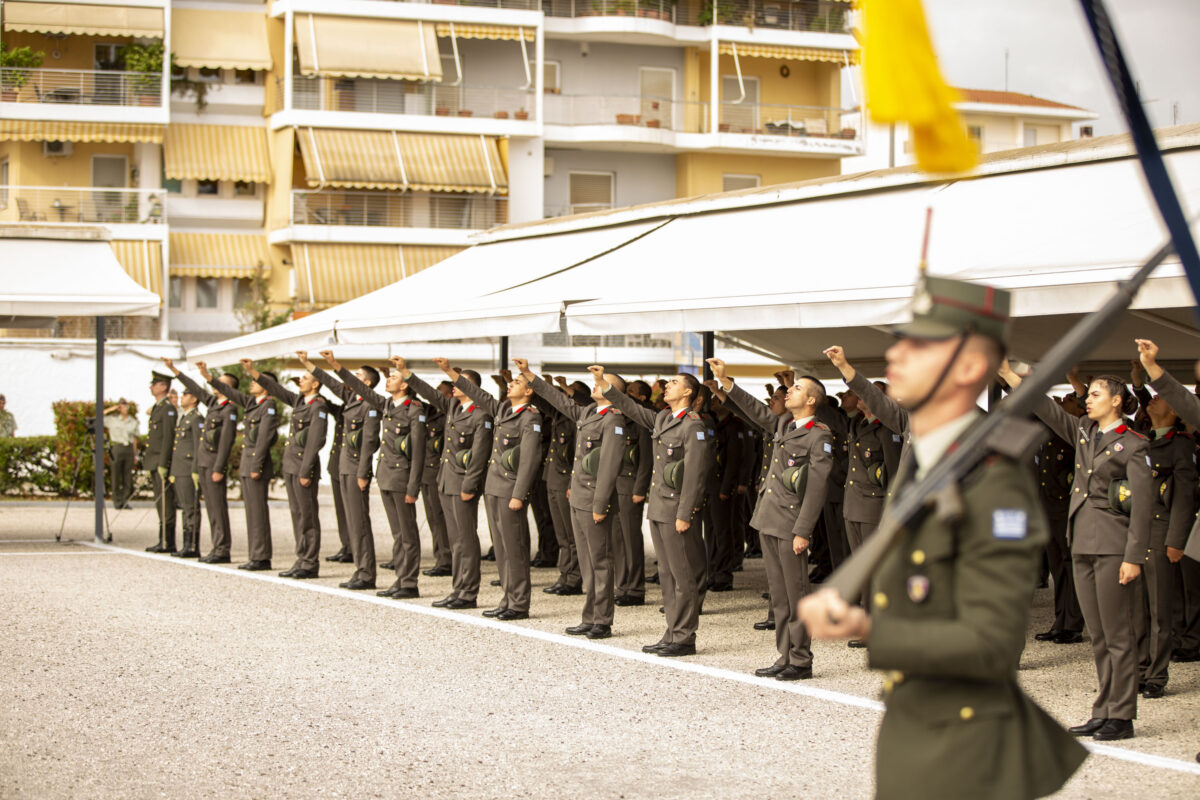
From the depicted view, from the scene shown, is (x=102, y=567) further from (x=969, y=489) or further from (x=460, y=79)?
(x=460, y=79)

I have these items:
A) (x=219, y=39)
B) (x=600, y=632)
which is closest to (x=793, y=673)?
(x=600, y=632)

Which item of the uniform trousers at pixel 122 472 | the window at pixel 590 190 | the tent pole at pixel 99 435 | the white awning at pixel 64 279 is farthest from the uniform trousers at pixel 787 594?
the window at pixel 590 190

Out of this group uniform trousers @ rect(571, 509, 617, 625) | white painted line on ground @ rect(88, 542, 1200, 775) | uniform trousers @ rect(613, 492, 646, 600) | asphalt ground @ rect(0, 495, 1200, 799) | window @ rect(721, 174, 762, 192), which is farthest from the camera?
window @ rect(721, 174, 762, 192)

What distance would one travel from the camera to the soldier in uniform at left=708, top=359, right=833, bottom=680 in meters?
8.64

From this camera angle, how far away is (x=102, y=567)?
13.9 m

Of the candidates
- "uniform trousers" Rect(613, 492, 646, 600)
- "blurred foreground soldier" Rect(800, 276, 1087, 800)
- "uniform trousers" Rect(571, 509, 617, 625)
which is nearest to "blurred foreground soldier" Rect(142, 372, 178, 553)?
"uniform trousers" Rect(613, 492, 646, 600)

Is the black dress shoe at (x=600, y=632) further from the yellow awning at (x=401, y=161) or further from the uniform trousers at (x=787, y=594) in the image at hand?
the yellow awning at (x=401, y=161)

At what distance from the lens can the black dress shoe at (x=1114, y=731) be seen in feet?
22.9

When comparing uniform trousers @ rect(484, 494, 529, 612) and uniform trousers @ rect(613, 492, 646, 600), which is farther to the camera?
uniform trousers @ rect(613, 492, 646, 600)

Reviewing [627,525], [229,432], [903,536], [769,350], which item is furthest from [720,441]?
[903,536]

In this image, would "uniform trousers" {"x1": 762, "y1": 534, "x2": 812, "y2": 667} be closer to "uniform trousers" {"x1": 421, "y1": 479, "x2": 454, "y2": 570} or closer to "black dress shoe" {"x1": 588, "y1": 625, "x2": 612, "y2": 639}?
"black dress shoe" {"x1": 588, "y1": 625, "x2": 612, "y2": 639}

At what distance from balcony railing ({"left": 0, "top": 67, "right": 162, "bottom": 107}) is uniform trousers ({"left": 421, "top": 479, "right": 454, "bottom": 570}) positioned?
2412cm

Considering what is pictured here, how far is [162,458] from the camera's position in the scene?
16.0 m

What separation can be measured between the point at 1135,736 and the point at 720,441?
649cm
